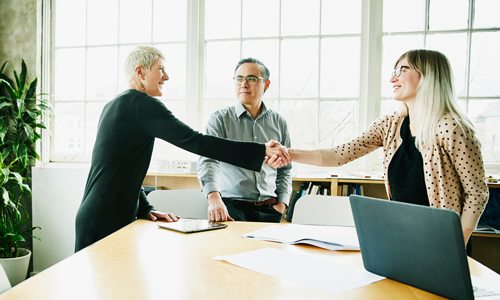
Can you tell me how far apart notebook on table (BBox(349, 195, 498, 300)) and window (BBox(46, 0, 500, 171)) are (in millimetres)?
2454

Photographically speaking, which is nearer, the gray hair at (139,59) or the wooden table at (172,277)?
the wooden table at (172,277)

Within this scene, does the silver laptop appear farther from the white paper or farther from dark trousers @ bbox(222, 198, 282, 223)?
dark trousers @ bbox(222, 198, 282, 223)

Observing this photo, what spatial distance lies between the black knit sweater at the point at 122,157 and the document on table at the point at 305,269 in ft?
2.17

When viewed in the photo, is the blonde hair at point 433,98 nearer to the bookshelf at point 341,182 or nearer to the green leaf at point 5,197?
the bookshelf at point 341,182

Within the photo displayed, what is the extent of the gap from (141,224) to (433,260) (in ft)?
3.94

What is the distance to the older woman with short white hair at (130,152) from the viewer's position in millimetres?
1450

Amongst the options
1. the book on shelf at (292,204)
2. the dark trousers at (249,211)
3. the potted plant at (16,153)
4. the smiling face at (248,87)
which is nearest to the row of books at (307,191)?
the book on shelf at (292,204)

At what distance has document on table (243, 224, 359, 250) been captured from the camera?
1216 millimetres

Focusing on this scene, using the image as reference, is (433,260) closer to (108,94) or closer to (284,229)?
(284,229)

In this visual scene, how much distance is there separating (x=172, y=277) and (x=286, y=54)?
2.89 m

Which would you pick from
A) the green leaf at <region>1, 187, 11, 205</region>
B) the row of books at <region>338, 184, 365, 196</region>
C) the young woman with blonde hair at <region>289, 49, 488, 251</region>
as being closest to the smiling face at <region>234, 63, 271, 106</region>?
the young woman with blonde hair at <region>289, 49, 488, 251</region>

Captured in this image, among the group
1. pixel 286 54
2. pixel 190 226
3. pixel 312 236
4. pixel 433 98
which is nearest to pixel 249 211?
pixel 190 226

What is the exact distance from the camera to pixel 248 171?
2229mm

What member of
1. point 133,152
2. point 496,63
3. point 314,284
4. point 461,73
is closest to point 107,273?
point 314,284
